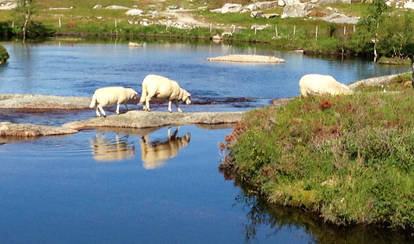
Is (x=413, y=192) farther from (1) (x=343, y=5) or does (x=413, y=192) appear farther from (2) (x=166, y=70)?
(1) (x=343, y=5)

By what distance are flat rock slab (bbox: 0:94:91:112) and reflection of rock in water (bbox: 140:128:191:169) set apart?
7757 mm

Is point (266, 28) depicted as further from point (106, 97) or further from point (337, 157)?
point (337, 157)

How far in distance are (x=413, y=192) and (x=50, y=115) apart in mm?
19159

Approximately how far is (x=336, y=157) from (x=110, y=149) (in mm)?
9418

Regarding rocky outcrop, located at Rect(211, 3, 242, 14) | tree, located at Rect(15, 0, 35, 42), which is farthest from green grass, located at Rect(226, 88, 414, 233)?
rocky outcrop, located at Rect(211, 3, 242, 14)

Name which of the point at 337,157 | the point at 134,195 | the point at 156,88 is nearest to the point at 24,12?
the point at 156,88

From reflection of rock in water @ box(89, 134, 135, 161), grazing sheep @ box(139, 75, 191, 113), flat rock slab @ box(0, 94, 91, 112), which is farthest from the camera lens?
flat rock slab @ box(0, 94, 91, 112)

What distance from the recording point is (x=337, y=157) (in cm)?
1712

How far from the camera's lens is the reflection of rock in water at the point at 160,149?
871 inches

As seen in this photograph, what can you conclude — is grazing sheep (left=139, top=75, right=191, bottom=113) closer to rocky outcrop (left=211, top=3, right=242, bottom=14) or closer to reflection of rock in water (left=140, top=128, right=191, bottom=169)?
reflection of rock in water (left=140, top=128, right=191, bottom=169)

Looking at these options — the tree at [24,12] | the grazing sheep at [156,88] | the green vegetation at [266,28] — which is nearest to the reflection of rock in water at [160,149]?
the grazing sheep at [156,88]

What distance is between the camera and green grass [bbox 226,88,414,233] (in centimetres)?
1576

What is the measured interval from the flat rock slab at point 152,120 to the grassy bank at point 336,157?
6.73 metres

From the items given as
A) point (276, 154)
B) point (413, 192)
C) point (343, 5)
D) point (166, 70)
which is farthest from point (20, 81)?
point (343, 5)
